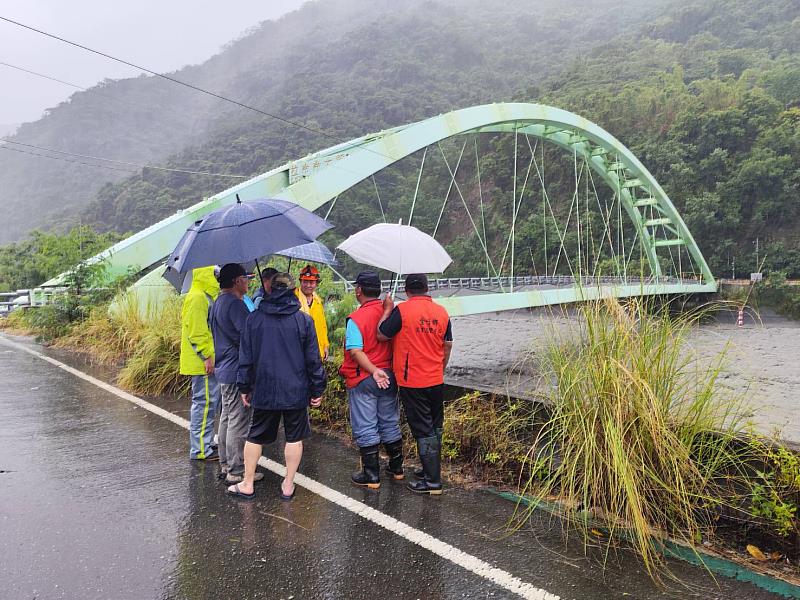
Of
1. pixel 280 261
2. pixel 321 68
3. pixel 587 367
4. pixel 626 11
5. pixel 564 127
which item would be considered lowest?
pixel 587 367

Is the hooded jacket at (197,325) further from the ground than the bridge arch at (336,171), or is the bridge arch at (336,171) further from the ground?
the bridge arch at (336,171)

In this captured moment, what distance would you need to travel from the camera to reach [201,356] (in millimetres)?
3598

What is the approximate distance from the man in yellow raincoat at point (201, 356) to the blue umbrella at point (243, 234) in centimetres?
48

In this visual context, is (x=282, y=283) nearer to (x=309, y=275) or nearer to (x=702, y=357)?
(x=309, y=275)

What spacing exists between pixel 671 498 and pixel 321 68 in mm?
89518

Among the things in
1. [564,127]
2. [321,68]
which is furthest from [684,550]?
[321,68]

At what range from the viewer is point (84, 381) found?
20.9 feet

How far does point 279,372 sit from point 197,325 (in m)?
0.95

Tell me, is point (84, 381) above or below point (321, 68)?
below

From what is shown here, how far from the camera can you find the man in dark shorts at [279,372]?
2941 mm

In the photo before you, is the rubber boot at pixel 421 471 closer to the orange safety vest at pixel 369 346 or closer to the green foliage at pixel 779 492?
the orange safety vest at pixel 369 346

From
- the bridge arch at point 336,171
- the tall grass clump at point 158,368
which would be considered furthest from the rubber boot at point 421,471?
the bridge arch at point 336,171

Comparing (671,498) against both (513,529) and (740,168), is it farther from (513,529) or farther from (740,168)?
(740,168)

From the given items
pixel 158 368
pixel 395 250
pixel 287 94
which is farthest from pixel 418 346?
pixel 287 94
